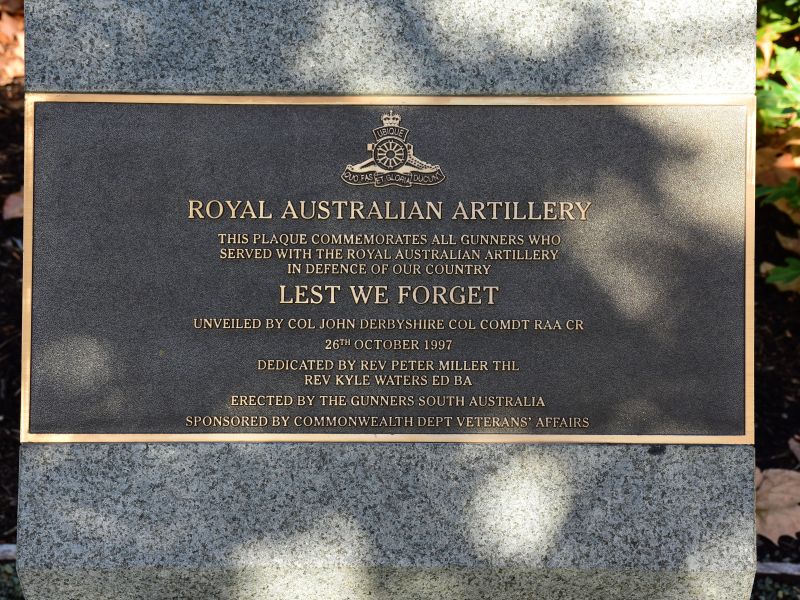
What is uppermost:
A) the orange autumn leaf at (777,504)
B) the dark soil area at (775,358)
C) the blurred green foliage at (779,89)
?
the blurred green foliage at (779,89)

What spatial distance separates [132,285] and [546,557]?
1.97 metres

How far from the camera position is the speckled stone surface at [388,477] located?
3.06 m

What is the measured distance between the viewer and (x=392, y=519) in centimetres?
309

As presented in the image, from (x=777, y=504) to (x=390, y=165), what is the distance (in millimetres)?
2532

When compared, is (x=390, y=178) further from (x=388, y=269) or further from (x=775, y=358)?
(x=775, y=358)

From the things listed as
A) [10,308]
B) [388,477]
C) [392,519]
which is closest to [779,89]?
[388,477]

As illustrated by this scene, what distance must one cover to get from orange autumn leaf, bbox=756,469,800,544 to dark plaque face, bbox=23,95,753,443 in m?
0.96

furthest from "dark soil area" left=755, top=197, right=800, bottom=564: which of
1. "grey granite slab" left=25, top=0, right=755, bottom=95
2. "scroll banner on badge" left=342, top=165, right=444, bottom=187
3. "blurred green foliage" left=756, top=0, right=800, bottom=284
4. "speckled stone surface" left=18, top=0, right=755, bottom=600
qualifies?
"scroll banner on badge" left=342, top=165, right=444, bottom=187

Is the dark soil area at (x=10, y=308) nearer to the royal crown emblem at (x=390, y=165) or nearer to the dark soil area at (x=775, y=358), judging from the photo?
the royal crown emblem at (x=390, y=165)

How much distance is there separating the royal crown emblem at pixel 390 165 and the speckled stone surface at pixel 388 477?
19cm

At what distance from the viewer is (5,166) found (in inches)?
181

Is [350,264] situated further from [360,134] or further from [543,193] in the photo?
→ [543,193]

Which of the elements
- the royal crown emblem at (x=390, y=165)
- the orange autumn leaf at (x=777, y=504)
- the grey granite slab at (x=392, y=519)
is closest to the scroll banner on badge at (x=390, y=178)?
the royal crown emblem at (x=390, y=165)

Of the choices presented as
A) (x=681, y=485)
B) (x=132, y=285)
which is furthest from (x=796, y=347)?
(x=132, y=285)
